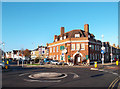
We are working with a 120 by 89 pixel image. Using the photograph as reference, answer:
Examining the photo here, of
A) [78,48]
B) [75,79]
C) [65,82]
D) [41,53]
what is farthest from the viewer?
[41,53]

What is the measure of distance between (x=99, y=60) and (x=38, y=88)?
43.9m

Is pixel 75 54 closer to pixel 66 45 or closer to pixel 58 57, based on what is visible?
pixel 66 45

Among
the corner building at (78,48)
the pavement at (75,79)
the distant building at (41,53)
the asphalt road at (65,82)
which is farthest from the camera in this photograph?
the distant building at (41,53)

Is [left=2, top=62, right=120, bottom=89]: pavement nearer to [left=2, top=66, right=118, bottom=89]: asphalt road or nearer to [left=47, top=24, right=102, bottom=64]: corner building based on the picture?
[left=2, top=66, right=118, bottom=89]: asphalt road

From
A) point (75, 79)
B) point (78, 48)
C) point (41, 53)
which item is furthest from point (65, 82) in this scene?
point (41, 53)

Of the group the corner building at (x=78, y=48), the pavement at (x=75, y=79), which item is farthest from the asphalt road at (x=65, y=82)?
the corner building at (x=78, y=48)

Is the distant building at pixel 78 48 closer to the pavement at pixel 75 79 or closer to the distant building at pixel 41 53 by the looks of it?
the distant building at pixel 41 53

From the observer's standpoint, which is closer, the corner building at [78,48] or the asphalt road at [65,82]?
the asphalt road at [65,82]

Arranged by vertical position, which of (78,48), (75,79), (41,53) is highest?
(78,48)

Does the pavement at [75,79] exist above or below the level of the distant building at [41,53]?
below

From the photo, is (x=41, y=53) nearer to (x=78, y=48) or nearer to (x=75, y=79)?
(x=78, y=48)

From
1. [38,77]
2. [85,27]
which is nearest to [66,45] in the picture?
[85,27]

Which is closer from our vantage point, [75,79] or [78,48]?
[75,79]

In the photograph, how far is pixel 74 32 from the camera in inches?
1940
